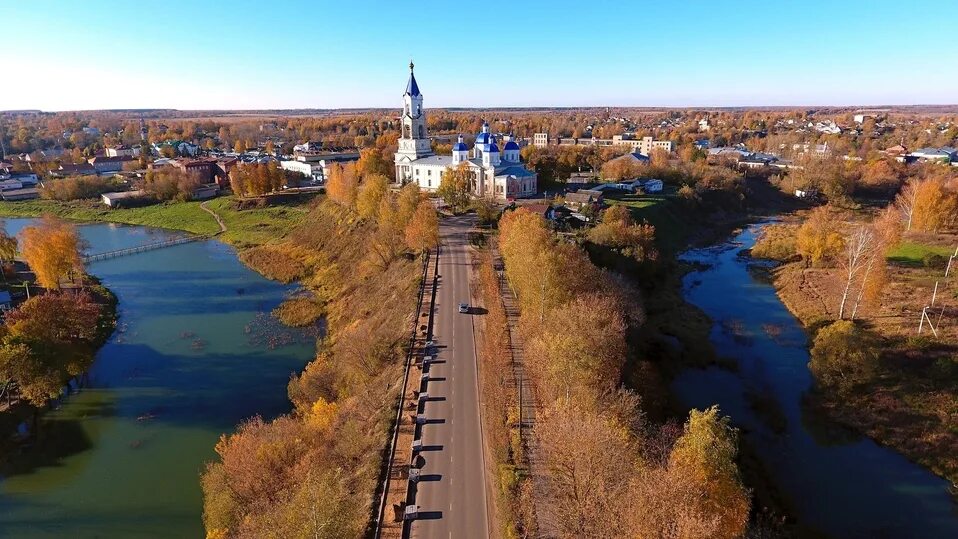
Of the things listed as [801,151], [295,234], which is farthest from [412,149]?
[801,151]

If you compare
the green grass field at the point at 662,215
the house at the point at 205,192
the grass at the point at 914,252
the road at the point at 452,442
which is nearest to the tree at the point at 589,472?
the road at the point at 452,442

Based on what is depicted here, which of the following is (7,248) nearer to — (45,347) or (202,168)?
(45,347)

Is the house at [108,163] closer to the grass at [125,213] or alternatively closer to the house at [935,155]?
the grass at [125,213]

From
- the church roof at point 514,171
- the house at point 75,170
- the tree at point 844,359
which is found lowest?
the tree at point 844,359

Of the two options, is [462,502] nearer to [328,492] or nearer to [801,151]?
[328,492]

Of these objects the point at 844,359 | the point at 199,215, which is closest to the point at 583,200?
the point at 844,359

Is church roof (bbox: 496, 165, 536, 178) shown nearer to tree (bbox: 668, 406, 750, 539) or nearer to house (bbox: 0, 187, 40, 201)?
tree (bbox: 668, 406, 750, 539)
